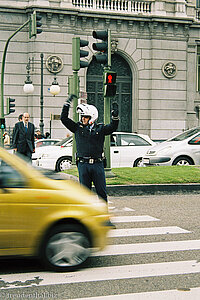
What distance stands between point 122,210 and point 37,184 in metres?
4.85

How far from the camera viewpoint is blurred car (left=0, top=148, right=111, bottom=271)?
17.4 ft

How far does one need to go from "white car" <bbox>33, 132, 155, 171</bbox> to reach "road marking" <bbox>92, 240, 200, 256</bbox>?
386 inches

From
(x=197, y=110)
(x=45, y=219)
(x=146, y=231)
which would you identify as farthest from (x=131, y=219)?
(x=197, y=110)

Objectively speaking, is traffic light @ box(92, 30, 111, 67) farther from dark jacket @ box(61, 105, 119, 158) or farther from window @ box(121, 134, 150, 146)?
window @ box(121, 134, 150, 146)

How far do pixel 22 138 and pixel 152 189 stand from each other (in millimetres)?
3457

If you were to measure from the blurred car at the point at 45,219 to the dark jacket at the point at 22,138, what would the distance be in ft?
23.6

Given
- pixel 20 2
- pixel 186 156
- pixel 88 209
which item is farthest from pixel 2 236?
pixel 20 2

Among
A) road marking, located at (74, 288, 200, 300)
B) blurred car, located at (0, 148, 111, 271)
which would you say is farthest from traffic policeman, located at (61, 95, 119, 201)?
road marking, located at (74, 288, 200, 300)

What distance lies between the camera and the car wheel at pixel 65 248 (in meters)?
5.46

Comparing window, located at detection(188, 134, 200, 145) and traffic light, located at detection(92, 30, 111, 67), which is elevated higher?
traffic light, located at detection(92, 30, 111, 67)

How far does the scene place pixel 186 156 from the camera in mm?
16000

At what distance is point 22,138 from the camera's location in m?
12.9

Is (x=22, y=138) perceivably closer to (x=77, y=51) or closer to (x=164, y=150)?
(x=77, y=51)

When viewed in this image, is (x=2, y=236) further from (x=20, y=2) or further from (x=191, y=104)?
(x=191, y=104)
